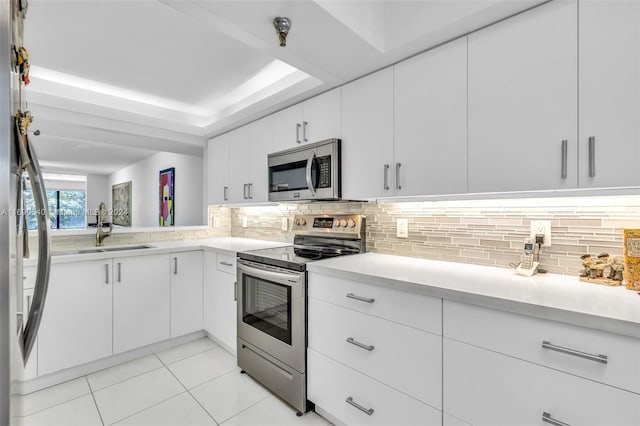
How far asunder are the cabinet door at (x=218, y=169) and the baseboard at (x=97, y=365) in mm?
1407

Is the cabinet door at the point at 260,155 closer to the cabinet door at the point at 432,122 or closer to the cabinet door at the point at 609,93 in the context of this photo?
the cabinet door at the point at 432,122

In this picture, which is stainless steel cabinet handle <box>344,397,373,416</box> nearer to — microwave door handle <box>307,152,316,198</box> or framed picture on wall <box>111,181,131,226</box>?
microwave door handle <box>307,152,316,198</box>

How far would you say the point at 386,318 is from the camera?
1.47 m

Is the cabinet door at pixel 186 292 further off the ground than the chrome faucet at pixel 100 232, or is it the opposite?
the chrome faucet at pixel 100 232

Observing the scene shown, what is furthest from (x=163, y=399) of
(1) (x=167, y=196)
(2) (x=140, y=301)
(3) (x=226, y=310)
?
A: (1) (x=167, y=196)

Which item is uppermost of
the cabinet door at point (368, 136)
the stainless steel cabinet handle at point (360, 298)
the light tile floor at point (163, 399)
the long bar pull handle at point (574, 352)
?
the cabinet door at point (368, 136)

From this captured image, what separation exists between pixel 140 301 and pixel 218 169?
152 cm

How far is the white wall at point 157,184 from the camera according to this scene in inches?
178

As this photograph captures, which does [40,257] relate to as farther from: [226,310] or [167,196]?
[167,196]

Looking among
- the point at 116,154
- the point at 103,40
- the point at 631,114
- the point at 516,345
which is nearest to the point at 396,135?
the point at 631,114

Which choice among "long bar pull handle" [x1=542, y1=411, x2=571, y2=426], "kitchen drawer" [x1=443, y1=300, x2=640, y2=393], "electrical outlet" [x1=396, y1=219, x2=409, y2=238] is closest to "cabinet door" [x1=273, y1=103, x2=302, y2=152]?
"electrical outlet" [x1=396, y1=219, x2=409, y2=238]

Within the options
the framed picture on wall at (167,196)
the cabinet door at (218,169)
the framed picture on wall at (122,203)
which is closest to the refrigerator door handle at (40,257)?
the cabinet door at (218,169)

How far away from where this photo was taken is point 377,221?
2264 mm

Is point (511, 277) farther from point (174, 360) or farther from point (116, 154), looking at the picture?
point (116, 154)
